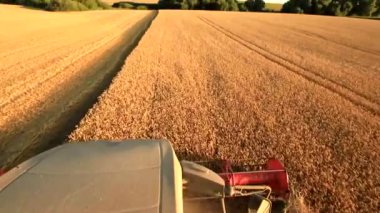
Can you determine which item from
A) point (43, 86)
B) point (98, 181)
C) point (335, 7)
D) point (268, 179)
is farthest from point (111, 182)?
point (335, 7)

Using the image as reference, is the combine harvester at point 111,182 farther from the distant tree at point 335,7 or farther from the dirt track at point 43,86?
the distant tree at point 335,7

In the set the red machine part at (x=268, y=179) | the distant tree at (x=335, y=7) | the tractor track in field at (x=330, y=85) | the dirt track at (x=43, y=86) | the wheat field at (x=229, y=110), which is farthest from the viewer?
the distant tree at (x=335, y=7)

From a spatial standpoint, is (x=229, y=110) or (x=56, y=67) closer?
(x=229, y=110)

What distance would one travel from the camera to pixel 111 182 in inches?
128

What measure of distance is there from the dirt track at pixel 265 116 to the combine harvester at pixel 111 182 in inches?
79.8

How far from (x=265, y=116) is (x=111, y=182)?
6095 mm

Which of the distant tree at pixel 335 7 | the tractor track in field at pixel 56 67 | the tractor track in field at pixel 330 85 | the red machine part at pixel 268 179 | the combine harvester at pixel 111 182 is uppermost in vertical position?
the combine harvester at pixel 111 182

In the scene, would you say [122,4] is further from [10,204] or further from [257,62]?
[10,204]

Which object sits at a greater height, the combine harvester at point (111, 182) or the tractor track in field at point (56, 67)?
the combine harvester at point (111, 182)

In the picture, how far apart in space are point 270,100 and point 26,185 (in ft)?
25.1

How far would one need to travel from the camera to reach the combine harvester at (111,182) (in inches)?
117

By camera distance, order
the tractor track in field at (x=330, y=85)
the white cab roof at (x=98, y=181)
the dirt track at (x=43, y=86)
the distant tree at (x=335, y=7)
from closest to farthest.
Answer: the white cab roof at (x=98, y=181) → the dirt track at (x=43, y=86) → the tractor track in field at (x=330, y=85) → the distant tree at (x=335, y=7)

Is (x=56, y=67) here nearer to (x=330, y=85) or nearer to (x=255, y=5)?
(x=330, y=85)

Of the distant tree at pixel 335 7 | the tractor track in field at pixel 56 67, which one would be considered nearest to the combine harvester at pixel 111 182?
the tractor track in field at pixel 56 67
